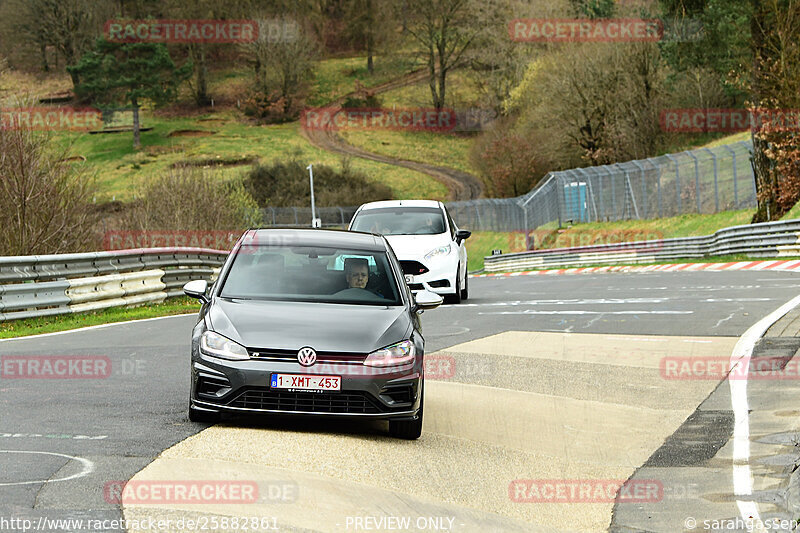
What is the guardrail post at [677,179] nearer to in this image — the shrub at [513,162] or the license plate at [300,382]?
the shrub at [513,162]

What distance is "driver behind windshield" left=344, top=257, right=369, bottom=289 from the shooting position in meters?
8.79

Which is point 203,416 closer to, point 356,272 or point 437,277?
point 356,272

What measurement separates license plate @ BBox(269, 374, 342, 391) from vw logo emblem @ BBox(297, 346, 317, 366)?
86mm

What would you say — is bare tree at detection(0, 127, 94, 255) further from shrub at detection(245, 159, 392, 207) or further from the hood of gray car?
shrub at detection(245, 159, 392, 207)

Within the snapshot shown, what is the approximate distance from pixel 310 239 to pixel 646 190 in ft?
134

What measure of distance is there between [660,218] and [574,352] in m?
36.1

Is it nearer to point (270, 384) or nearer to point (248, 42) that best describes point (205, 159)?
point (248, 42)

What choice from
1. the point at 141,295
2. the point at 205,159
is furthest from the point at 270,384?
the point at 205,159

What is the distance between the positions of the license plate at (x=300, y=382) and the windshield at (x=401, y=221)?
1215 cm

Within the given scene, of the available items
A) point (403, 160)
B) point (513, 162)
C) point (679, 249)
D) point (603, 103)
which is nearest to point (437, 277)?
point (679, 249)

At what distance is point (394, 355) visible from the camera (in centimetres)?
777

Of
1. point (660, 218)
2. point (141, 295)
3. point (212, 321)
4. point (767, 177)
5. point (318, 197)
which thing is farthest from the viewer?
point (318, 197)

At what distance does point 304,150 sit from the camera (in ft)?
358

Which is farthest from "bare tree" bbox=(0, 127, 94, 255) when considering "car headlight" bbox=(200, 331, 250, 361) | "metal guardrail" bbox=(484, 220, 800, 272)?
"metal guardrail" bbox=(484, 220, 800, 272)
